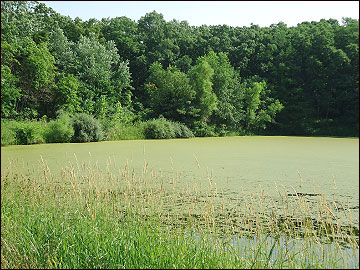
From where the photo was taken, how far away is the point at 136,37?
2089 cm

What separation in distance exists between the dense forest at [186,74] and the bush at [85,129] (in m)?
1.65

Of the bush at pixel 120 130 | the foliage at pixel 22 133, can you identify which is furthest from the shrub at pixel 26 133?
the bush at pixel 120 130

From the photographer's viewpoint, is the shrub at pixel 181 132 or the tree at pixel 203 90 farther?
the tree at pixel 203 90

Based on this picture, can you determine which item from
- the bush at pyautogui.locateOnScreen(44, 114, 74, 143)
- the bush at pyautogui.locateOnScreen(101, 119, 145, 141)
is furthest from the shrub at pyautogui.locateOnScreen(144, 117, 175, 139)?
the bush at pyautogui.locateOnScreen(44, 114, 74, 143)

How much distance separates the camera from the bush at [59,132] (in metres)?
9.66

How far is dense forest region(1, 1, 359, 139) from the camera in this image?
1301 centimetres

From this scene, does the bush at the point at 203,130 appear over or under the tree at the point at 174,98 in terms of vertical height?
under

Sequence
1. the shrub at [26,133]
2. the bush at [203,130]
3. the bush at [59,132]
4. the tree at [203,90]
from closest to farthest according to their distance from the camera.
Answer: the shrub at [26,133] < the bush at [59,132] < the bush at [203,130] < the tree at [203,90]

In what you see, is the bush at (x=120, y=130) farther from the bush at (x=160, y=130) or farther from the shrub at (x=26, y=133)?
the shrub at (x=26, y=133)

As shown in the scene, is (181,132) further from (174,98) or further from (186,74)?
(186,74)

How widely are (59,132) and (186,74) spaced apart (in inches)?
440

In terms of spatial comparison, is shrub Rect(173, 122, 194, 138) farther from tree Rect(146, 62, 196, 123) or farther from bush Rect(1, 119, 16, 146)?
bush Rect(1, 119, 16, 146)

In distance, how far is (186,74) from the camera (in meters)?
19.9

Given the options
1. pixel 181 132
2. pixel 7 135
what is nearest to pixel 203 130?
pixel 181 132
